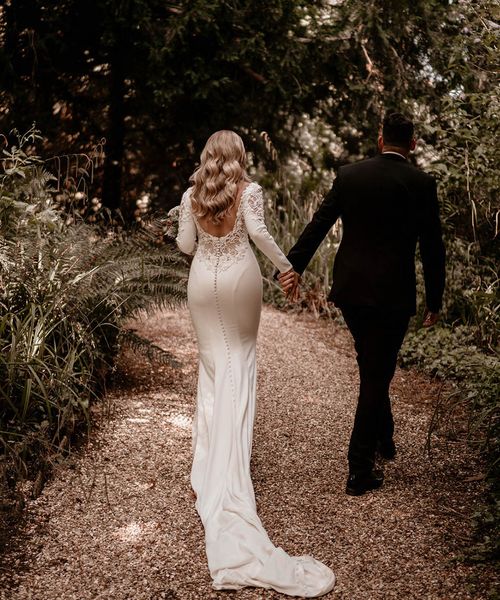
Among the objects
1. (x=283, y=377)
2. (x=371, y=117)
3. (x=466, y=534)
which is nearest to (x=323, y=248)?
(x=371, y=117)

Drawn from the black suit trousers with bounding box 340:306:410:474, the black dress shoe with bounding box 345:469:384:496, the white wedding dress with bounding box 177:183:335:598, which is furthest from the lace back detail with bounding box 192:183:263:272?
the black dress shoe with bounding box 345:469:384:496

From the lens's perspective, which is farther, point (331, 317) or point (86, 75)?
point (86, 75)

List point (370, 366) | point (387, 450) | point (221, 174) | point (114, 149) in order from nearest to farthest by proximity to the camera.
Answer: point (221, 174), point (370, 366), point (387, 450), point (114, 149)

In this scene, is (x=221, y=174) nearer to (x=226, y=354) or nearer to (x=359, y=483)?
(x=226, y=354)

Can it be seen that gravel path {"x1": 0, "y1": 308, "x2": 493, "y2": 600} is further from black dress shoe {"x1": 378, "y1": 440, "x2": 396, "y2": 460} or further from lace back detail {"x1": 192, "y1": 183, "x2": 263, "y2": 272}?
lace back detail {"x1": 192, "y1": 183, "x2": 263, "y2": 272}

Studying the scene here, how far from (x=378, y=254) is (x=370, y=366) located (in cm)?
62

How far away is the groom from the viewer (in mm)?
3977

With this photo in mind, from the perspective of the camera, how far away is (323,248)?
27.5 ft

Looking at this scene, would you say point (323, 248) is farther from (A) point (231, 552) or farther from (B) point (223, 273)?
(A) point (231, 552)

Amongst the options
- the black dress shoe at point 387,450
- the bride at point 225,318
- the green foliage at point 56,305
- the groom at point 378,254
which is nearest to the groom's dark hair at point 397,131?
the groom at point 378,254

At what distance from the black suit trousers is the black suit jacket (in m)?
0.10

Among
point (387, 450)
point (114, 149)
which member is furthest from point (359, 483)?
point (114, 149)

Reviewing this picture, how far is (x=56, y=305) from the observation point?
468 centimetres

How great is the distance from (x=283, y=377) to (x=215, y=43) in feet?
13.3
